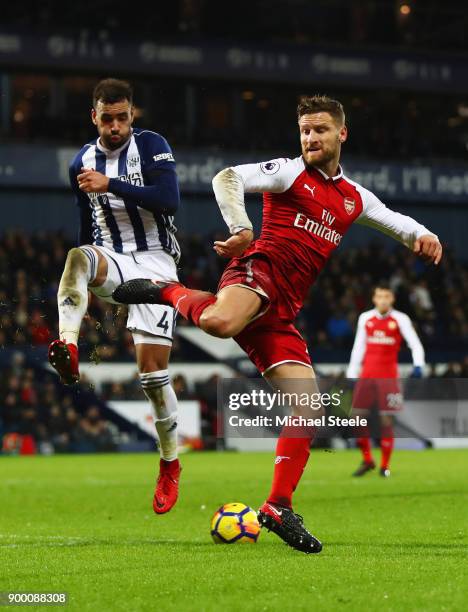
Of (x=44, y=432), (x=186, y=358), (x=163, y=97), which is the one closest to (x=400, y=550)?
(x=44, y=432)

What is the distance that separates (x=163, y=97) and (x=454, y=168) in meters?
8.15

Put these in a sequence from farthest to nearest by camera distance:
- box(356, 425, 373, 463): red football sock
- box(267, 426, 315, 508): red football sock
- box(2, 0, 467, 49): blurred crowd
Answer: box(2, 0, 467, 49): blurred crowd → box(356, 425, 373, 463): red football sock → box(267, 426, 315, 508): red football sock

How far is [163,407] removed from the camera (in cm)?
844

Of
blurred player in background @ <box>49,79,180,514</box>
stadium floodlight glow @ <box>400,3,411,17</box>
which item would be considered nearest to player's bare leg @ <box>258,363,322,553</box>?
blurred player in background @ <box>49,79,180,514</box>

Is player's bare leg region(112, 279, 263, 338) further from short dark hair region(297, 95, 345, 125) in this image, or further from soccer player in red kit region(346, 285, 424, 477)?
soccer player in red kit region(346, 285, 424, 477)

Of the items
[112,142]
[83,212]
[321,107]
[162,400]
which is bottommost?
[162,400]

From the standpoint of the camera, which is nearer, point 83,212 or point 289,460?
point 289,460

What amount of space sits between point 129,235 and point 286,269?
1.55 meters

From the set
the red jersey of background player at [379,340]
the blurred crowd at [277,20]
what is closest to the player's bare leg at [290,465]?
the red jersey of background player at [379,340]

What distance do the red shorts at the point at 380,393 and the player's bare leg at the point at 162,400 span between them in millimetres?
7712

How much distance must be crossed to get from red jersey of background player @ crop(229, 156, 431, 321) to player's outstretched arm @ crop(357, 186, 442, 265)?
0.09m

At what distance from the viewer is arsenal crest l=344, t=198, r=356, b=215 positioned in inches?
281

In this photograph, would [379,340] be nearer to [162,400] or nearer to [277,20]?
[162,400]

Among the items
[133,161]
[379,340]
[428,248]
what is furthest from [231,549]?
[379,340]
